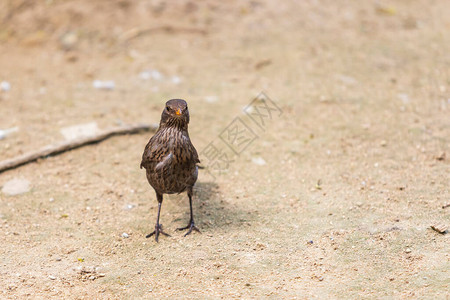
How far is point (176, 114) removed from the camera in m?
4.71

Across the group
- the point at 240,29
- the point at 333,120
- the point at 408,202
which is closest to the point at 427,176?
the point at 408,202

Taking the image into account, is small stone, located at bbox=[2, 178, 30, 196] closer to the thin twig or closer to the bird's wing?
the thin twig

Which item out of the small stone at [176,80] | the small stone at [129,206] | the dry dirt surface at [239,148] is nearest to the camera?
the dry dirt surface at [239,148]

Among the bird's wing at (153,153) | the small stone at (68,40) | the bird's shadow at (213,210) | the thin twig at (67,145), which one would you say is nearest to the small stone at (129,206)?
the bird's shadow at (213,210)

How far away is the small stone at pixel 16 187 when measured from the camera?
5.45 metres

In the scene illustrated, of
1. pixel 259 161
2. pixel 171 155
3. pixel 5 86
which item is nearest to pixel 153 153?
pixel 171 155

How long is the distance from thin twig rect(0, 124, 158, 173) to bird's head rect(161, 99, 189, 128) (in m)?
1.70

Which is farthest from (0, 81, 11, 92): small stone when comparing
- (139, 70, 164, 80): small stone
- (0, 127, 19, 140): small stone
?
(139, 70, 164, 80): small stone

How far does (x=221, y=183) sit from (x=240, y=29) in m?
4.33

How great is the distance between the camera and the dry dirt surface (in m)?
4.25

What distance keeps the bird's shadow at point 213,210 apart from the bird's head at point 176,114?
3.32 ft

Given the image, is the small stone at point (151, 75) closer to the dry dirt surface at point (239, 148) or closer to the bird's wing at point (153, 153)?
the dry dirt surface at point (239, 148)

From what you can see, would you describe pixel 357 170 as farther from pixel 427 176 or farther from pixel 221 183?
pixel 221 183

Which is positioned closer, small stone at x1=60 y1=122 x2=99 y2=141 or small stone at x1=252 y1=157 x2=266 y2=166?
small stone at x1=252 y1=157 x2=266 y2=166
